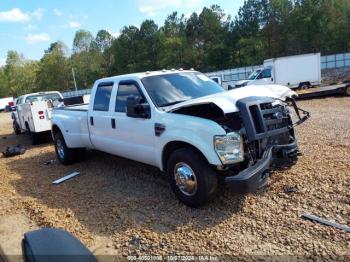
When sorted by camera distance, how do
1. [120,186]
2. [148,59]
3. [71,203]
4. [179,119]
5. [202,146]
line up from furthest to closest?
1. [148,59]
2. [120,186]
3. [71,203]
4. [179,119]
5. [202,146]

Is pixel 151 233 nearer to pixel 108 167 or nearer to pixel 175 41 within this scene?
pixel 108 167

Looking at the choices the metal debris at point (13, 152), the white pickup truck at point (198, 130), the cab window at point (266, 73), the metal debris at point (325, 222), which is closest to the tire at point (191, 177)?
the white pickup truck at point (198, 130)

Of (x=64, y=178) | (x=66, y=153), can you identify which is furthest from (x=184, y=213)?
(x=66, y=153)

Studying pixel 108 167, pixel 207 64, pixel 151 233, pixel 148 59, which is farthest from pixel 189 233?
pixel 148 59

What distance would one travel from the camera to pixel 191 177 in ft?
16.2

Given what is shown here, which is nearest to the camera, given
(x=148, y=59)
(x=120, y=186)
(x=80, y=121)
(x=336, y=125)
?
(x=120, y=186)

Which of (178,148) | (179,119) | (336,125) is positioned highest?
(179,119)

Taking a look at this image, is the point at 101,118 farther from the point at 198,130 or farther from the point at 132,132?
the point at 198,130

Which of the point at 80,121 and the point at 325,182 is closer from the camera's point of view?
the point at 325,182

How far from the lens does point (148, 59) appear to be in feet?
231

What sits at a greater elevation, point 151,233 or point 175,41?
point 175,41

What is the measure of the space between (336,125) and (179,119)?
6436 mm

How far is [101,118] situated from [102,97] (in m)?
0.43

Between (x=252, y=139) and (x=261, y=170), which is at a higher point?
(x=252, y=139)
